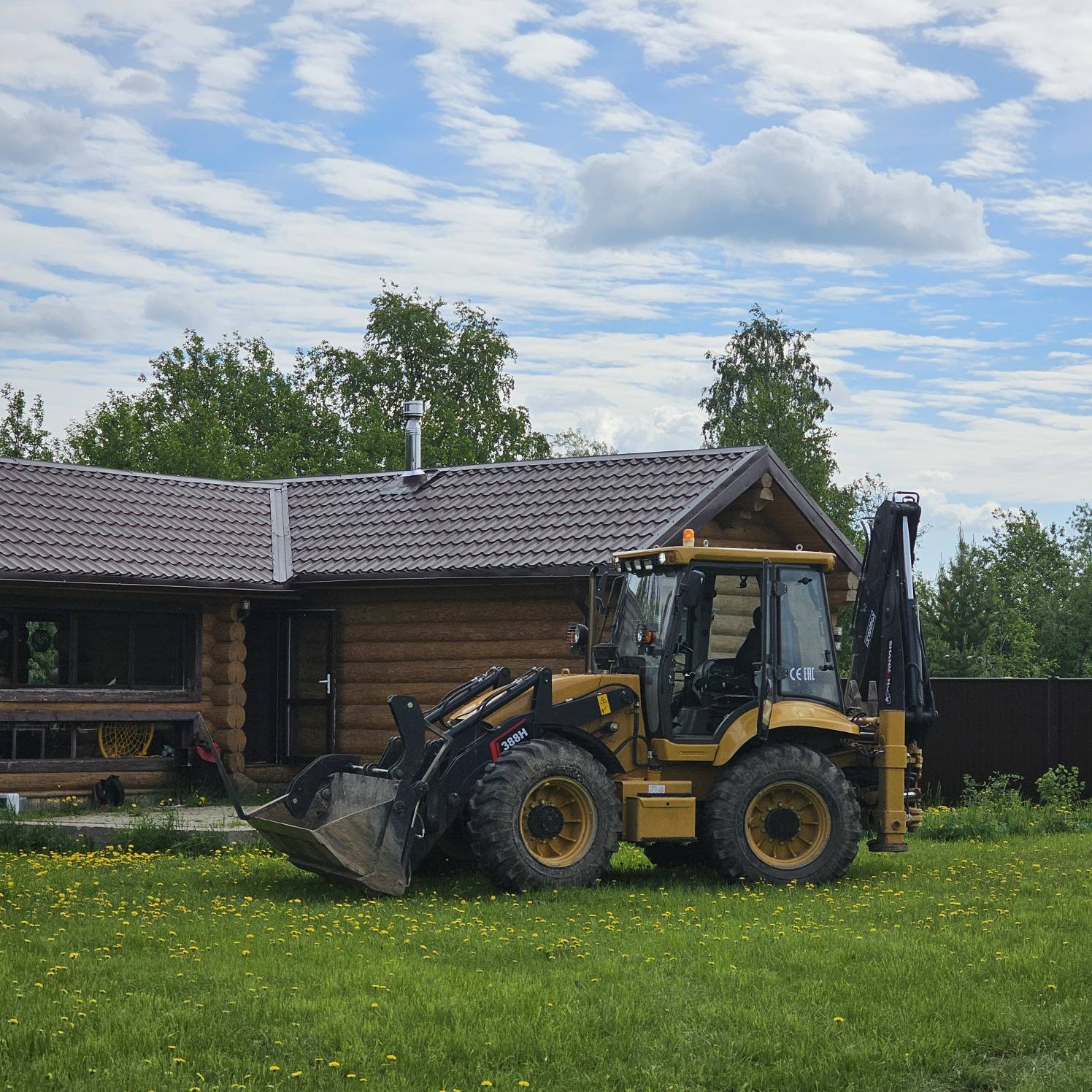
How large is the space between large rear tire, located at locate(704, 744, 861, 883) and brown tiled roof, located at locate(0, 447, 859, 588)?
6.06 m

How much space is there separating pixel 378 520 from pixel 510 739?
394 inches

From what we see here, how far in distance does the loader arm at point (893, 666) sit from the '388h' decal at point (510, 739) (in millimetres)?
3017

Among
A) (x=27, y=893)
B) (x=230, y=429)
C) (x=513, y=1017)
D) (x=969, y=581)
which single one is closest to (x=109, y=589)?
(x=27, y=893)

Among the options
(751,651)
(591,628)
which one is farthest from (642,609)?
(751,651)

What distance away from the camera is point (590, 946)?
8.63 m

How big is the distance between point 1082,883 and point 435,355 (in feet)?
146

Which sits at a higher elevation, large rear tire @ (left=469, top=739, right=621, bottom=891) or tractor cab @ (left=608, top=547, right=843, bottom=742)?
tractor cab @ (left=608, top=547, right=843, bottom=742)

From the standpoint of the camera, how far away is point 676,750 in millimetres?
11805

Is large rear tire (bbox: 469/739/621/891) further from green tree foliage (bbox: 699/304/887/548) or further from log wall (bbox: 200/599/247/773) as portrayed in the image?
green tree foliage (bbox: 699/304/887/548)

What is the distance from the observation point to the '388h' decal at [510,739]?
11.3m

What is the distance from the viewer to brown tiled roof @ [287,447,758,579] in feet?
60.8

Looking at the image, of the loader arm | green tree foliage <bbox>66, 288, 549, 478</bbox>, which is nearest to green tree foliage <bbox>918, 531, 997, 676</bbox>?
green tree foliage <bbox>66, 288, 549, 478</bbox>

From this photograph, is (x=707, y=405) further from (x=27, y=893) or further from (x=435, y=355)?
(x=27, y=893)

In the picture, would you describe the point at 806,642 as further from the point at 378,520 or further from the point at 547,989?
the point at 378,520
